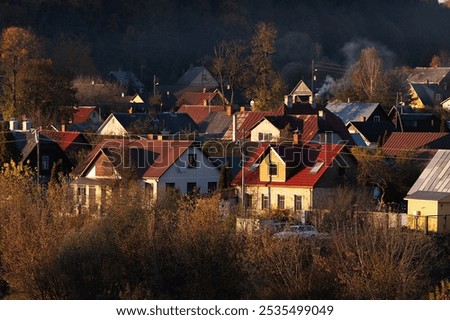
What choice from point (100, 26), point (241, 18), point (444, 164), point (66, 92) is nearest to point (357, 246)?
point (444, 164)

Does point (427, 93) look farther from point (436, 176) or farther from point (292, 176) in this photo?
point (436, 176)

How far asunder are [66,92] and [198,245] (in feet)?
76.7

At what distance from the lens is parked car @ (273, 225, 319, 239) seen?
73.6ft

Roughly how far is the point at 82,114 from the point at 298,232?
92.7 feet

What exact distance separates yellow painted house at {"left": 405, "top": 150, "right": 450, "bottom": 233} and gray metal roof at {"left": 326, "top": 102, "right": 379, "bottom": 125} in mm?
19150

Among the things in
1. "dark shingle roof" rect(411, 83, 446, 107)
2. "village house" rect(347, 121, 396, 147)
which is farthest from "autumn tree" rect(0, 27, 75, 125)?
"dark shingle roof" rect(411, 83, 446, 107)

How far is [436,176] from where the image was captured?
28625 millimetres

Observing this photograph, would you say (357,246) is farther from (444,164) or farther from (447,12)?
(447,12)

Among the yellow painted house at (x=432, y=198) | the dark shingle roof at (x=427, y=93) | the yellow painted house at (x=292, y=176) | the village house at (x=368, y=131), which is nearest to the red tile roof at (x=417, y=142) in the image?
the yellow painted house at (x=292, y=176)

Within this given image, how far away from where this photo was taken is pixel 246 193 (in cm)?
3045

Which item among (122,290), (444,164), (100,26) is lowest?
(122,290)

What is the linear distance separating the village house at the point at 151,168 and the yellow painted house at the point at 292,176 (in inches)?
46.2

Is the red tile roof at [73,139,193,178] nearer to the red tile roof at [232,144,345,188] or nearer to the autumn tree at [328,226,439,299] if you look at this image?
the red tile roof at [232,144,345,188]

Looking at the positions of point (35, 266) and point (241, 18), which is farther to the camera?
point (241, 18)
